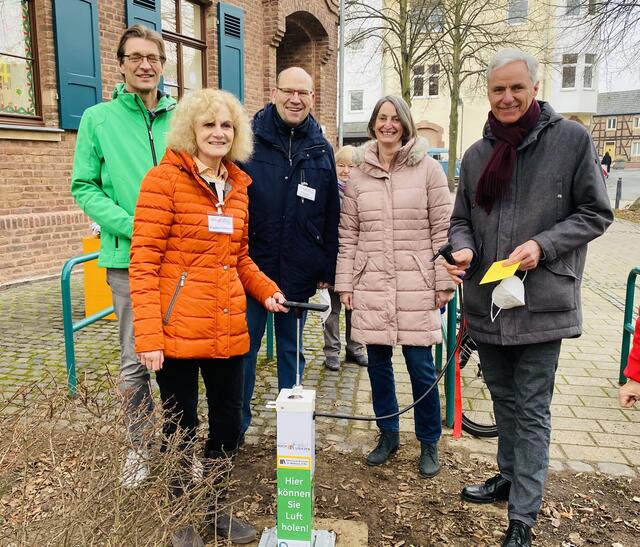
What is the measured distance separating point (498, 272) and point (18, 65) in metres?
7.53

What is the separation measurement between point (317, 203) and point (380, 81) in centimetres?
3668

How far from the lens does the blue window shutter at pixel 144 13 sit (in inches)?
349

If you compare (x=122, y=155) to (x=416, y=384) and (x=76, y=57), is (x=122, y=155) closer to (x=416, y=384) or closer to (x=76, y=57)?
(x=416, y=384)

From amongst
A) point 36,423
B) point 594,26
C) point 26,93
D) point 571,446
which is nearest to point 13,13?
point 26,93

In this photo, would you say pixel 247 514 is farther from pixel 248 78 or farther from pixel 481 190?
pixel 248 78

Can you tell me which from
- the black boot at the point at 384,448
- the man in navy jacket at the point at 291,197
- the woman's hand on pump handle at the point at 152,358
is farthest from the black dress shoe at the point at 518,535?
the woman's hand on pump handle at the point at 152,358

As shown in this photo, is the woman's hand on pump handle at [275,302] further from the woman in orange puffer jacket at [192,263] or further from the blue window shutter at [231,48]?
the blue window shutter at [231,48]

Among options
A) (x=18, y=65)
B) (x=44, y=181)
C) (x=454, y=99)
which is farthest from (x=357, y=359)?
(x=454, y=99)

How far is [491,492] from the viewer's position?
307 cm

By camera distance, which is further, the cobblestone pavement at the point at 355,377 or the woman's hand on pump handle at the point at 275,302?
the cobblestone pavement at the point at 355,377

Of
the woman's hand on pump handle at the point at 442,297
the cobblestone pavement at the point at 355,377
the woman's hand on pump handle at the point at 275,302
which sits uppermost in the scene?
the woman's hand on pump handle at the point at 275,302

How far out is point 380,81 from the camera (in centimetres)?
3784

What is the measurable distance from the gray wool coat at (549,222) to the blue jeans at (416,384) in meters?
0.63

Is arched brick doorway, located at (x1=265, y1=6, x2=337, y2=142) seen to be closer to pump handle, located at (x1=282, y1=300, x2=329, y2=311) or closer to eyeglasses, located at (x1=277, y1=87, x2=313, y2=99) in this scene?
eyeglasses, located at (x1=277, y1=87, x2=313, y2=99)
